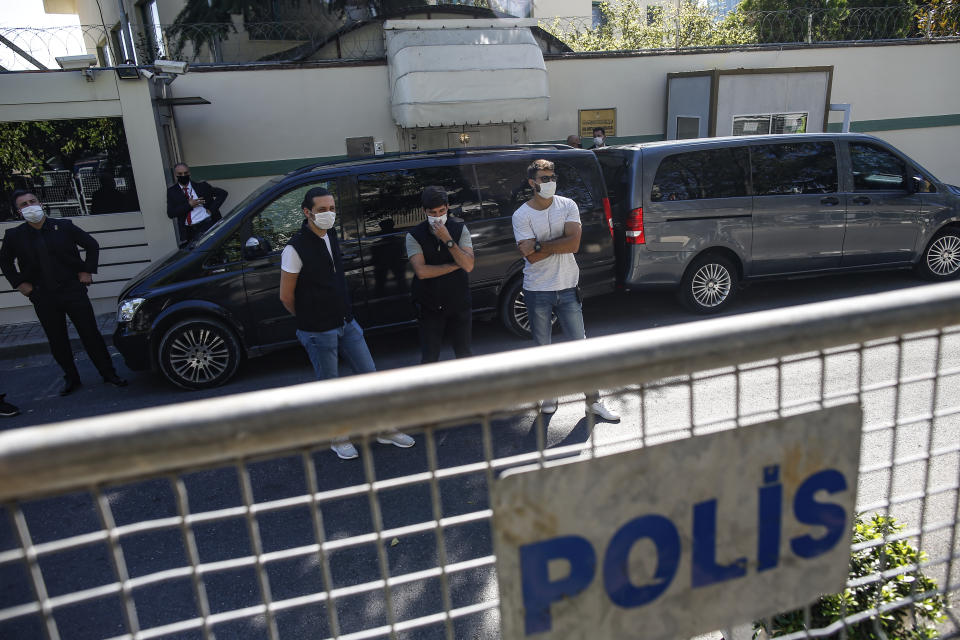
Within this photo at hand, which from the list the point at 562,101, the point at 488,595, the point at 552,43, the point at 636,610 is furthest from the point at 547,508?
the point at 552,43

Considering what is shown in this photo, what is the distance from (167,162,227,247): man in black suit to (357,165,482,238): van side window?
3.75 metres

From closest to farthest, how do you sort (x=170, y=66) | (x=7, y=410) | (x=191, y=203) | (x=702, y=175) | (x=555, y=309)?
1. (x=555, y=309)
2. (x=7, y=410)
3. (x=702, y=175)
4. (x=191, y=203)
5. (x=170, y=66)

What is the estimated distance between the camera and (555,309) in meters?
5.62

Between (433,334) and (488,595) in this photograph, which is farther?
(433,334)

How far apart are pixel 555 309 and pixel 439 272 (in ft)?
3.11

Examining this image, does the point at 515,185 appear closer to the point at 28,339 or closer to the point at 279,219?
the point at 279,219

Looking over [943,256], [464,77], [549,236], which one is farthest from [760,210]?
[464,77]

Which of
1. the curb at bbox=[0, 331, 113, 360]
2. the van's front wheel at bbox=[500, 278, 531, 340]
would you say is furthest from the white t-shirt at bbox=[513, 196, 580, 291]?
the curb at bbox=[0, 331, 113, 360]

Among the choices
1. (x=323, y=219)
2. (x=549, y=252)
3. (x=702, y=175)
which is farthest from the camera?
(x=702, y=175)

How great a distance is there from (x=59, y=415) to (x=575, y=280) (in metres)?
4.81

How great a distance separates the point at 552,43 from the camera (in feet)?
45.3

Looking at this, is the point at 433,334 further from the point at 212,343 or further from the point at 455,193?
the point at 212,343

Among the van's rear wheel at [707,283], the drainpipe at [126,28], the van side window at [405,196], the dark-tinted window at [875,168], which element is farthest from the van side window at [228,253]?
the dark-tinted window at [875,168]

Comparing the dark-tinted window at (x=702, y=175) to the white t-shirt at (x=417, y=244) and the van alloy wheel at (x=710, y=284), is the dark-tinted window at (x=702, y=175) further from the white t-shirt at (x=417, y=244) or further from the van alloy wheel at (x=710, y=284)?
the white t-shirt at (x=417, y=244)
